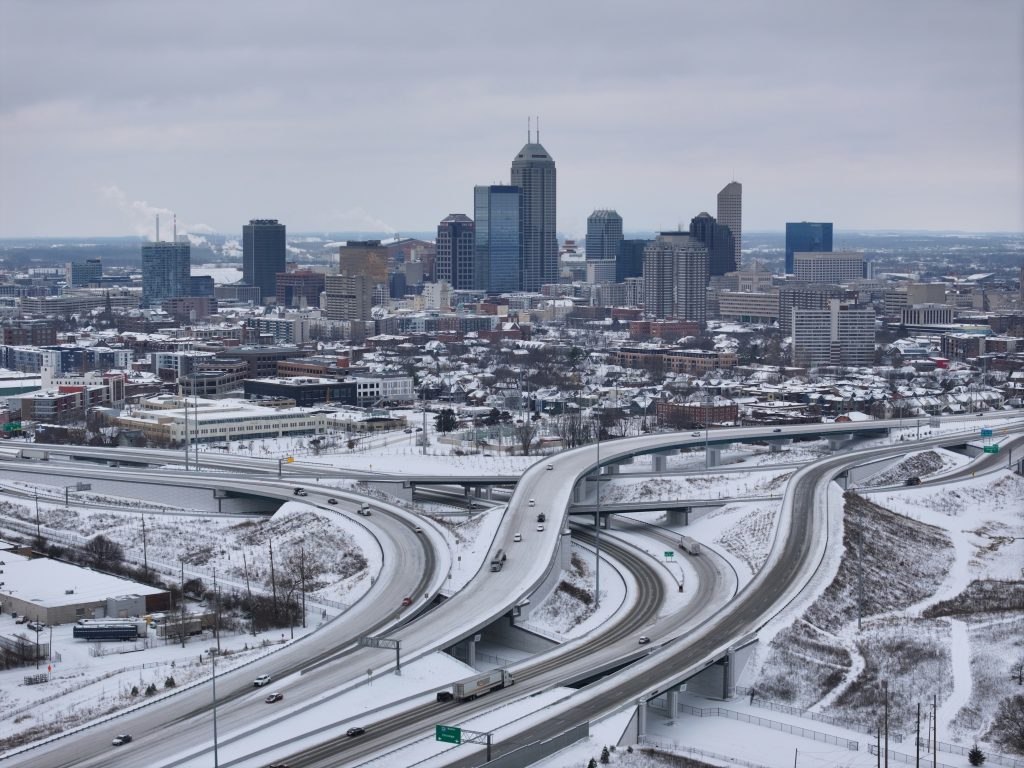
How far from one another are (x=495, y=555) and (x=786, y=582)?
5315 mm

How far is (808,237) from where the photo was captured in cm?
19038

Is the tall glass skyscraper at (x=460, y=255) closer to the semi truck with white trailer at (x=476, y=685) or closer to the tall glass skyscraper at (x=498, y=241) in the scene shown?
the tall glass skyscraper at (x=498, y=241)

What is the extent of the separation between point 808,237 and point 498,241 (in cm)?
5656

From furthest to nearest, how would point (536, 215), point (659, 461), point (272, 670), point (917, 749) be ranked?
point (536, 215), point (659, 461), point (272, 670), point (917, 749)

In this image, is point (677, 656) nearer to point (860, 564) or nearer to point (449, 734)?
point (449, 734)

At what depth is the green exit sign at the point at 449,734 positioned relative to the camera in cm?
1888

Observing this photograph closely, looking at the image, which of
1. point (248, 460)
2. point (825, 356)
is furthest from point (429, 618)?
point (825, 356)

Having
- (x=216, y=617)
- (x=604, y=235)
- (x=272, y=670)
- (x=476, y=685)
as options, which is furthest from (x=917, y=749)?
(x=604, y=235)

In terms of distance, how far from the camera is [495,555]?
2978 centimetres

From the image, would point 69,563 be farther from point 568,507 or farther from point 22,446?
point 22,446

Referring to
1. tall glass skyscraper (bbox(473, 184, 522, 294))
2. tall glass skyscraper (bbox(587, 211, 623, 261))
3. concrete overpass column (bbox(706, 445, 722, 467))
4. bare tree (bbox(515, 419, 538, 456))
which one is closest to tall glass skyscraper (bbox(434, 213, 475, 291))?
tall glass skyscraper (bbox(473, 184, 522, 294))

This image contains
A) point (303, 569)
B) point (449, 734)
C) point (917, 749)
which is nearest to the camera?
point (449, 734)

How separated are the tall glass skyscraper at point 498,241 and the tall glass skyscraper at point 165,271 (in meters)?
26.4

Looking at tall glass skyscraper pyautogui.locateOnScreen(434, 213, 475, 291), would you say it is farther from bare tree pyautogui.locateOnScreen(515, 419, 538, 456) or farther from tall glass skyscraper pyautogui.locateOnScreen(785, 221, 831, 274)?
bare tree pyautogui.locateOnScreen(515, 419, 538, 456)
